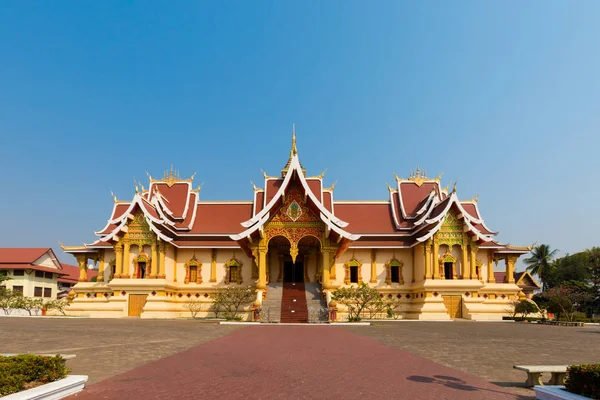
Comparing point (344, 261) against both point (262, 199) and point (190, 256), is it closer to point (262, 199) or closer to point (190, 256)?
point (262, 199)

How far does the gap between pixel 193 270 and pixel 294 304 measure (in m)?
8.31

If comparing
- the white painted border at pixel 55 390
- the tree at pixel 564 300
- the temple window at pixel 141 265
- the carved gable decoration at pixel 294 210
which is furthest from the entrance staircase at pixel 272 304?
the white painted border at pixel 55 390

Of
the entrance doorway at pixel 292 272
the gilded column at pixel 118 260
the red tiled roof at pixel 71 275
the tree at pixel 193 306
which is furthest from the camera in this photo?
the red tiled roof at pixel 71 275

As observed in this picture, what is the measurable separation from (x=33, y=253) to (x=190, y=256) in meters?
27.3

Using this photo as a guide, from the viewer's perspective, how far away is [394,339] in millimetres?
14227

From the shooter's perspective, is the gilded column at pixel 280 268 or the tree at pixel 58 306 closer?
the gilded column at pixel 280 268

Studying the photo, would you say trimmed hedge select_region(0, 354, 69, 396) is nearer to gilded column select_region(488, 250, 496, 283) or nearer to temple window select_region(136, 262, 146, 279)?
temple window select_region(136, 262, 146, 279)

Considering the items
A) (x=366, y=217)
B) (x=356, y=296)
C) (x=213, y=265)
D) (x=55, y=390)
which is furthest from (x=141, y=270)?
(x=55, y=390)

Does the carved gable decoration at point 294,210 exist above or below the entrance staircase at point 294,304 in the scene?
above

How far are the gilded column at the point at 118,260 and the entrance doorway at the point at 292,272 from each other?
9.56 meters

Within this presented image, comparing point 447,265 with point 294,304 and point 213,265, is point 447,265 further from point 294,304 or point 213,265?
point 213,265

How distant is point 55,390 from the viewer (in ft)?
19.0

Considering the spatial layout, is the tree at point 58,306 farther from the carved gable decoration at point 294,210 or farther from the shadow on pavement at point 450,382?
the shadow on pavement at point 450,382

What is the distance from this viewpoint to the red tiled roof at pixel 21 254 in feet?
158
